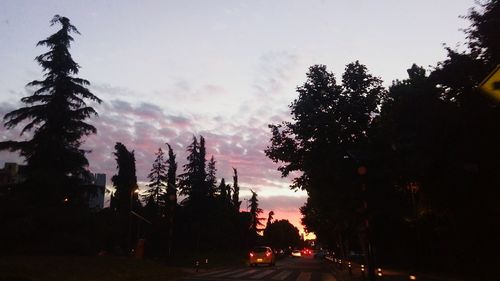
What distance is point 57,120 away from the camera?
108 feet

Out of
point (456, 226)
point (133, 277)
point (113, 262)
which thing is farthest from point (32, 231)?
point (456, 226)

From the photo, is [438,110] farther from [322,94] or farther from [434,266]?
[434,266]

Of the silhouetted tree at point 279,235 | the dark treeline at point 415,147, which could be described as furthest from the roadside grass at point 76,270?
the silhouetted tree at point 279,235

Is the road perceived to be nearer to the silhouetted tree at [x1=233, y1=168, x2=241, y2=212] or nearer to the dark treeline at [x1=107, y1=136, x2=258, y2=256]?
the dark treeline at [x1=107, y1=136, x2=258, y2=256]

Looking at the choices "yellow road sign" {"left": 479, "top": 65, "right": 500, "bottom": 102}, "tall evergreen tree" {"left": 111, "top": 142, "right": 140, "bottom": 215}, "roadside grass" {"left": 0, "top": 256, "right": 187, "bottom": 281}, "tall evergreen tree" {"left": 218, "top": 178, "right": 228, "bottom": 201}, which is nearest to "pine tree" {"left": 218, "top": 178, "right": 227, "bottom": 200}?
"tall evergreen tree" {"left": 218, "top": 178, "right": 228, "bottom": 201}

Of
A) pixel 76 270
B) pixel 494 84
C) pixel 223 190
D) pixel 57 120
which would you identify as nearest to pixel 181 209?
pixel 223 190

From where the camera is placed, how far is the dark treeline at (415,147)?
1869cm

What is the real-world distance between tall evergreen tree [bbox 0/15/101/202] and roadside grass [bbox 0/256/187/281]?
370 inches

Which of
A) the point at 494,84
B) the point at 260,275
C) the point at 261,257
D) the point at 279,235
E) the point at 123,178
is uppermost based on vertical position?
the point at 279,235

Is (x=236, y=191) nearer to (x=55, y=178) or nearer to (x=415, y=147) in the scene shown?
(x=55, y=178)

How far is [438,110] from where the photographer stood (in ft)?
66.5

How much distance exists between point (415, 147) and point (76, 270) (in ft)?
49.0

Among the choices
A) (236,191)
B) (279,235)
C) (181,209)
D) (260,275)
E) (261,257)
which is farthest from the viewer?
(279,235)

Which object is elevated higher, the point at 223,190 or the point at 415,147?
the point at 223,190
